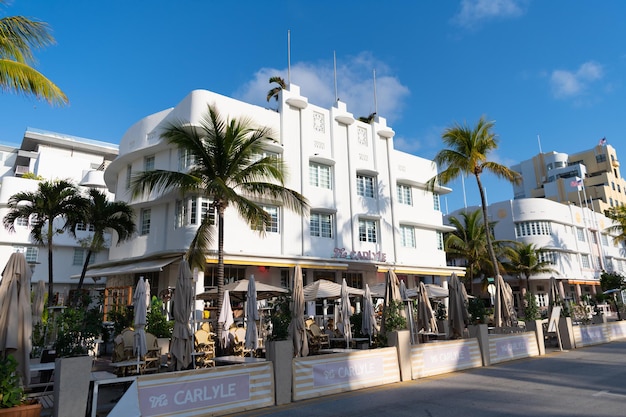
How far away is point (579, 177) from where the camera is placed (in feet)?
183

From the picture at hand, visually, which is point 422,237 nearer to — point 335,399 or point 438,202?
point 438,202

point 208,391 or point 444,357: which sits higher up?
point 444,357

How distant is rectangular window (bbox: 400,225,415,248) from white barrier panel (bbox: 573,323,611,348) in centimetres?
1186

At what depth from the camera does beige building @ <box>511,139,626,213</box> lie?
53906mm

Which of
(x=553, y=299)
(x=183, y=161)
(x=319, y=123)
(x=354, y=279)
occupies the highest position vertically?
(x=319, y=123)

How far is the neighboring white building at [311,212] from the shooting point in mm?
20359

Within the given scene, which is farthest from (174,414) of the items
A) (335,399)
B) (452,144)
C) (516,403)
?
(452,144)

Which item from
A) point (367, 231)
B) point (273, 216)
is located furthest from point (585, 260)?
point (273, 216)

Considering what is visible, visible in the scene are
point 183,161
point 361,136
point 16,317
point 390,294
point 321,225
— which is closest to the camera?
point 16,317

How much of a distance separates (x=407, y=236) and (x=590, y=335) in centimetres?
1261

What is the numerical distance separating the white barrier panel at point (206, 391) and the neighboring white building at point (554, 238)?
3477 centimetres

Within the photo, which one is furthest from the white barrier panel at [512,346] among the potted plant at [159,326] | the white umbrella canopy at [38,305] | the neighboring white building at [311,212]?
the white umbrella canopy at [38,305]

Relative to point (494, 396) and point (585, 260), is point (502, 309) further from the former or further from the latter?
point (585, 260)

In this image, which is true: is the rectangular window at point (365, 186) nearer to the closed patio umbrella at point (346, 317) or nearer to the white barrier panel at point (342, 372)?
the closed patio umbrella at point (346, 317)
